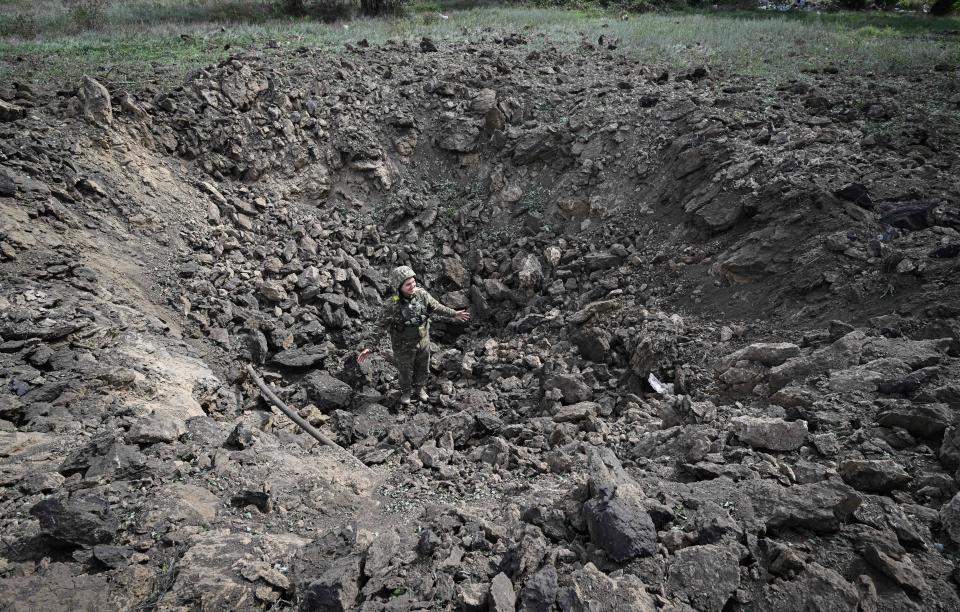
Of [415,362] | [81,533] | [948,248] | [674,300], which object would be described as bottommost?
[415,362]

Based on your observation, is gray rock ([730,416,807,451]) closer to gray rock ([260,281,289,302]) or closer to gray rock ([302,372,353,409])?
gray rock ([302,372,353,409])

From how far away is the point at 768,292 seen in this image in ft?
17.1

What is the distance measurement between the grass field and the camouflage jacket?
596 cm

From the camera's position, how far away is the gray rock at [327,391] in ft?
19.5

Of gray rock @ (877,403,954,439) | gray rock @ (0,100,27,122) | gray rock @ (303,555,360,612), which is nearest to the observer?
gray rock @ (303,555,360,612)

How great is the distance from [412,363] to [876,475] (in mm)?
4645

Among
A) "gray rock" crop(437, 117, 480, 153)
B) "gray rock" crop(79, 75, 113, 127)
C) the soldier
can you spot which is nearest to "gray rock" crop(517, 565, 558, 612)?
the soldier

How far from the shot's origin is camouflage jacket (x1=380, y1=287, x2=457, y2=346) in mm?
5879

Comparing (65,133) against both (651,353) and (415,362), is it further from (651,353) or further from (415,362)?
(651,353)

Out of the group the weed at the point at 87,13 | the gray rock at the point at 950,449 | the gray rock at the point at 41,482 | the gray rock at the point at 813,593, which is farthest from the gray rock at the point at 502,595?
the weed at the point at 87,13

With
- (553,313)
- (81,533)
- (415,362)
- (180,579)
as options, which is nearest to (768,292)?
(553,313)

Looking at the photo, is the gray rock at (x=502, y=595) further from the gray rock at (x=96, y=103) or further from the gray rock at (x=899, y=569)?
the gray rock at (x=96, y=103)

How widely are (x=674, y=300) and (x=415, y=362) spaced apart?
3314 mm

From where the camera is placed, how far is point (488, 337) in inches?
284
